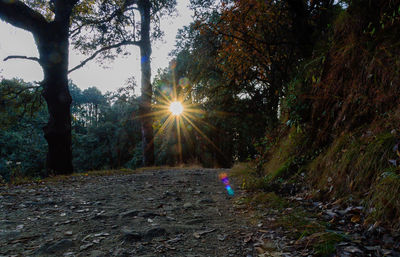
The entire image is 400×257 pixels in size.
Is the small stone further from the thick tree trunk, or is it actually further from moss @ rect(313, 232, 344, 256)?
the thick tree trunk

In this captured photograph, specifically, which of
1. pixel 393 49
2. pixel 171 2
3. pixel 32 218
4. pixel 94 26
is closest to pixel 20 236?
pixel 32 218

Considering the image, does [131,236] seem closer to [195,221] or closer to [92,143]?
[195,221]

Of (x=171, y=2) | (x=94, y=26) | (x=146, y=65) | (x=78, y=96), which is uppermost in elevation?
(x=78, y=96)

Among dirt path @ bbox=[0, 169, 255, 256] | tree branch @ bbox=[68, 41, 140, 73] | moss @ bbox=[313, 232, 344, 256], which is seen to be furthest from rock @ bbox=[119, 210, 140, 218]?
tree branch @ bbox=[68, 41, 140, 73]

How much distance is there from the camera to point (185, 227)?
264 cm

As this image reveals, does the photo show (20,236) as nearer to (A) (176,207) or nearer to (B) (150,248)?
(B) (150,248)

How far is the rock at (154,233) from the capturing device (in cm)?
237

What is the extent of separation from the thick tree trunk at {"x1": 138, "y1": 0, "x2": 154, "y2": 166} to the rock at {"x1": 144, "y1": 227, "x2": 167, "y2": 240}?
9900 millimetres

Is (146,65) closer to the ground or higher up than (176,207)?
higher up

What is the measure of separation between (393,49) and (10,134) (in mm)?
22805

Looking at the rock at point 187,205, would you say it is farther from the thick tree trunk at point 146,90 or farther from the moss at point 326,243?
the thick tree trunk at point 146,90

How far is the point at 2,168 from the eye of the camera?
16734 mm

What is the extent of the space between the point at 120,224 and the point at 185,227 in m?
0.76

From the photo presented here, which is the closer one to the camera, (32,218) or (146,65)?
(32,218)
